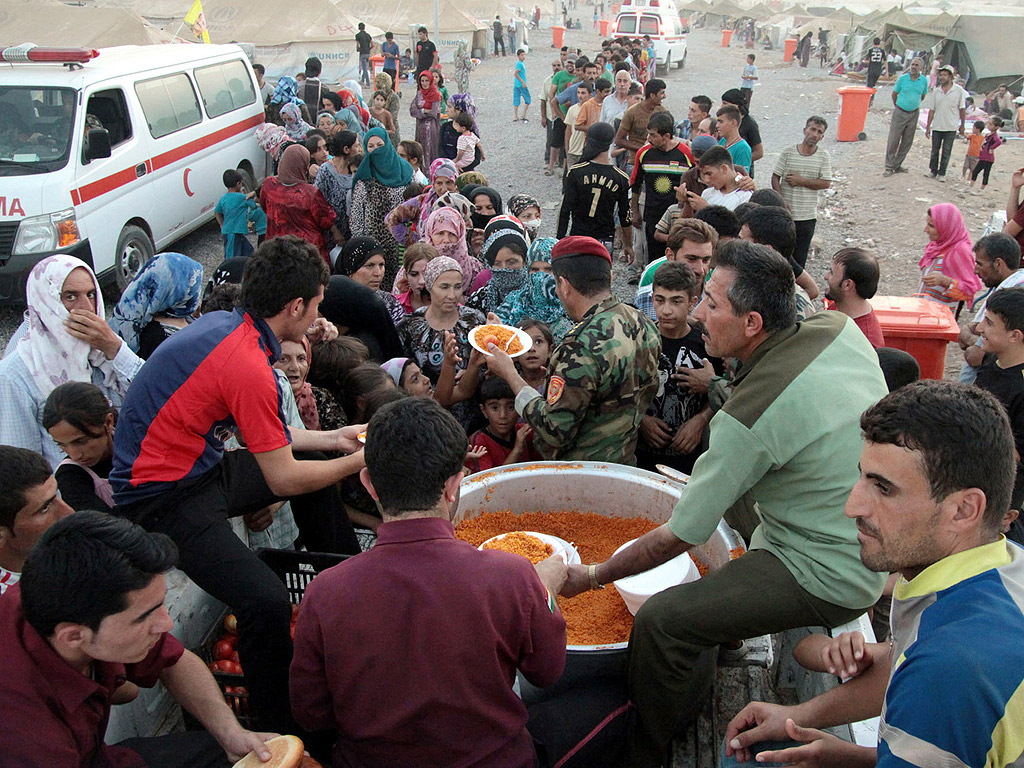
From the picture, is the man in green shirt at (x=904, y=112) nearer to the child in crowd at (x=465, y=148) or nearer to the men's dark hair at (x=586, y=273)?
the child in crowd at (x=465, y=148)

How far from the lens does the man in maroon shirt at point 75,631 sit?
1.92 metres

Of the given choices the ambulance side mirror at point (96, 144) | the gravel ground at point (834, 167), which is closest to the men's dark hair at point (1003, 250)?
the gravel ground at point (834, 167)

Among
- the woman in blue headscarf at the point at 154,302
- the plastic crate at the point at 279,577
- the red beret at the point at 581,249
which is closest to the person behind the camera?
the plastic crate at the point at 279,577

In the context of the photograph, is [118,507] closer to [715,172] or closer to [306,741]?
[306,741]

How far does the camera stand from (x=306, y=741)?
9.45 feet

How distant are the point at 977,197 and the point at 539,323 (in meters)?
12.0

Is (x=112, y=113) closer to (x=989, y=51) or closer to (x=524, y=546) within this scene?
(x=524, y=546)

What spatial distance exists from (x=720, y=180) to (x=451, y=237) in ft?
8.85

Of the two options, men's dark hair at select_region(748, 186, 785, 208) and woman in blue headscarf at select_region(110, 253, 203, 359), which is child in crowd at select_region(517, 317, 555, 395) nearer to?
woman in blue headscarf at select_region(110, 253, 203, 359)

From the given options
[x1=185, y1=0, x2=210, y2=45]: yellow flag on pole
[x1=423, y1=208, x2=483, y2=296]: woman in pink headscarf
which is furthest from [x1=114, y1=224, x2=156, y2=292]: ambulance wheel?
[x1=185, y1=0, x2=210, y2=45]: yellow flag on pole

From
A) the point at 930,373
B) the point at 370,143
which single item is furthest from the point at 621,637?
the point at 370,143

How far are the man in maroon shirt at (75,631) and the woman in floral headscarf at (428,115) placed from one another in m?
11.5

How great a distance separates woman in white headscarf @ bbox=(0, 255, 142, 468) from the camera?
3557 millimetres

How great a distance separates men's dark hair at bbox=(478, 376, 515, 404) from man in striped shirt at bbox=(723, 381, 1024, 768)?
8.79 feet
